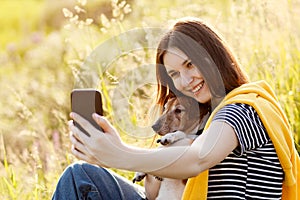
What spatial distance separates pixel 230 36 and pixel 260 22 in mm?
198

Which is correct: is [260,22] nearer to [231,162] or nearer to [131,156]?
[231,162]

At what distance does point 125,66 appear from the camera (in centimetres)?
427

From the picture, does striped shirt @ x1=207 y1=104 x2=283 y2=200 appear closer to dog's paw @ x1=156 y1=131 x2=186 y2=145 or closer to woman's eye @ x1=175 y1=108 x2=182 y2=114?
dog's paw @ x1=156 y1=131 x2=186 y2=145

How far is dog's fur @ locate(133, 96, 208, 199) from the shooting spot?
2723 millimetres

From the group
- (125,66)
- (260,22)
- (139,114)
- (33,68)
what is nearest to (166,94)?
(139,114)

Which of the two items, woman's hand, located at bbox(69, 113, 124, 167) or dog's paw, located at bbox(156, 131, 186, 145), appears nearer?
woman's hand, located at bbox(69, 113, 124, 167)

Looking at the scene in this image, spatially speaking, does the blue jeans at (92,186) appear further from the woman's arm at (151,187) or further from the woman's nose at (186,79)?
the woman's nose at (186,79)

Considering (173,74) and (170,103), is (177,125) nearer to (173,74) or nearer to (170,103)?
(170,103)

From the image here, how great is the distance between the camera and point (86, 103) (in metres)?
2.48

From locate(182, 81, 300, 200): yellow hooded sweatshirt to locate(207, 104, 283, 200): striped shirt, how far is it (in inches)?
0.9

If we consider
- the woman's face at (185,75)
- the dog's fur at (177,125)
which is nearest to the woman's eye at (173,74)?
the woman's face at (185,75)

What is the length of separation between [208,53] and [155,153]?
52 centimetres

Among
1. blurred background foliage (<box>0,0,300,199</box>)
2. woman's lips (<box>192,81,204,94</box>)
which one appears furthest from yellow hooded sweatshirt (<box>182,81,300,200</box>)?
blurred background foliage (<box>0,0,300,199</box>)

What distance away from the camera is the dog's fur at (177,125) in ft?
8.93
